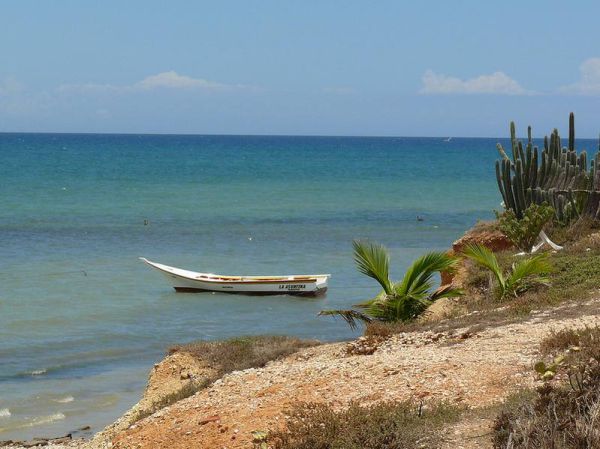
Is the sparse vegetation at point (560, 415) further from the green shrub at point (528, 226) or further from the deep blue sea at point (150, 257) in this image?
the green shrub at point (528, 226)

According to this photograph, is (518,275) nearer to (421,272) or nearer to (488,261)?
(488,261)

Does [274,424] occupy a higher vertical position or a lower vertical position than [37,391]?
higher

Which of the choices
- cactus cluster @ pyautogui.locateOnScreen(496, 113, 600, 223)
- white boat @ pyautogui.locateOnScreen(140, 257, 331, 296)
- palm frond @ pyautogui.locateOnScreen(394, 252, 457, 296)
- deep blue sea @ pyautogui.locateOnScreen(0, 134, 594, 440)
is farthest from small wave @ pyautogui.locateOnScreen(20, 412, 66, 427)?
white boat @ pyautogui.locateOnScreen(140, 257, 331, 296)

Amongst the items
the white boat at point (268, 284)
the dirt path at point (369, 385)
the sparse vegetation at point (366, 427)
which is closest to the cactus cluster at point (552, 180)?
the white boat at point (268, 284)

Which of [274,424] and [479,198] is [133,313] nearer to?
[274,424]

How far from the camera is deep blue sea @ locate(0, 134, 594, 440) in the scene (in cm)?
1889

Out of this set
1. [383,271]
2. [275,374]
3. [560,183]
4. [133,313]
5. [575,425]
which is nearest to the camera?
[575,425]

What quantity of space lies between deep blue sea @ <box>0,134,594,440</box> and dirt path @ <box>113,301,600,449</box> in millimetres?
4937

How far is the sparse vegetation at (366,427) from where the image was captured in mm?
8500

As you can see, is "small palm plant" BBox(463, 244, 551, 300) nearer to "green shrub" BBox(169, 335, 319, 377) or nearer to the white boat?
"green shrub" BBox(169, 335, 319, 377)

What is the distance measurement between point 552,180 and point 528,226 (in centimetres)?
266

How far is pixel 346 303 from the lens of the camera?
26109mm

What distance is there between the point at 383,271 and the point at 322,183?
200 feet

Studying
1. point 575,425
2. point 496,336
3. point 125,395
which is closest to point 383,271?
point 496,336
